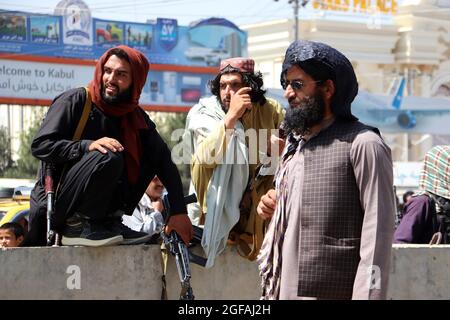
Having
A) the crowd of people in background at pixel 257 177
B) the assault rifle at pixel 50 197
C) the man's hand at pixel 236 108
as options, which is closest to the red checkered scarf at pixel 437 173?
the crowd of people in background at pixel 257 177

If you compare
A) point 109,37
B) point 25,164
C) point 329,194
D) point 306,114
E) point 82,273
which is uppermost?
point 109,37

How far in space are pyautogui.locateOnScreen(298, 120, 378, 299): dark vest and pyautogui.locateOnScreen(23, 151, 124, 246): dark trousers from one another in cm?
160

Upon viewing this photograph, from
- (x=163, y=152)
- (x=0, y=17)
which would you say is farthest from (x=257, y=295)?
(x=0, y=17)

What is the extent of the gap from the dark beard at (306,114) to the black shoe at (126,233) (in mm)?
1744

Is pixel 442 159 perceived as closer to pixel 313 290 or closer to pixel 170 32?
pixel 313 290

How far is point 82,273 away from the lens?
5.61 metres

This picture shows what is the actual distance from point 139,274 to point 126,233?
0.24 meters

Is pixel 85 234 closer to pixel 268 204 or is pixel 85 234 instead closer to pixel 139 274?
pixel 139 274

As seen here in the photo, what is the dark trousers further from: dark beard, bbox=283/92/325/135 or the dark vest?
the dark vest

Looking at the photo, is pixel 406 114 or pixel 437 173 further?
pixel 406 114

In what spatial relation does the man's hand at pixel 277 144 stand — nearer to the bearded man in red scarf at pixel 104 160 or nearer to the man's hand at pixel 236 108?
the man's hand at pixel 236 108

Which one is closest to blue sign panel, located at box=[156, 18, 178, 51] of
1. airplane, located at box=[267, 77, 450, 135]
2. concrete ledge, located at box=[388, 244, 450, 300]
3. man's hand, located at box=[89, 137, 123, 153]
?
airplane, located at box=[267, 77, 450, 135]

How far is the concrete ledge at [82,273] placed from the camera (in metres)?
5.47

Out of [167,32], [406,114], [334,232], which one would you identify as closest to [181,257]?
[334,232]
